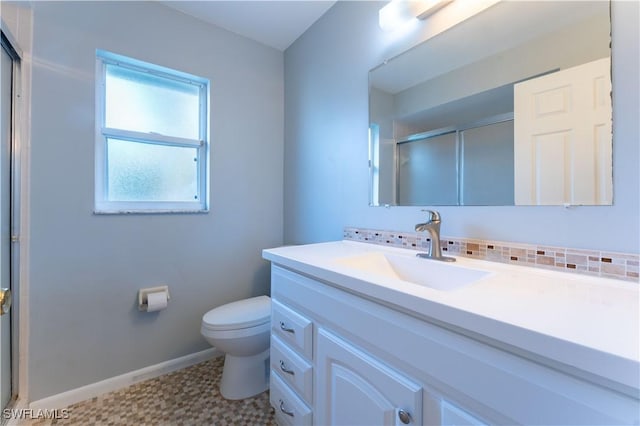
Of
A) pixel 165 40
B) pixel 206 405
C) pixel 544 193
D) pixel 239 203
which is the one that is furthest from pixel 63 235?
pixel 544 193

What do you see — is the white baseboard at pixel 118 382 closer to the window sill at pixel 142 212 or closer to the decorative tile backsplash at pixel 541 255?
the window sill at pixel 142 212

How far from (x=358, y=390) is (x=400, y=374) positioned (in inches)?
7.0

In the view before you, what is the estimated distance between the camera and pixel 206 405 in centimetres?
138

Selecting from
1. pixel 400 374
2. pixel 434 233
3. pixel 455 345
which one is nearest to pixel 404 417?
pixel 400 374

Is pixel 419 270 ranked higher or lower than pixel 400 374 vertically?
higher

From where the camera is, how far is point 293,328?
102 cm

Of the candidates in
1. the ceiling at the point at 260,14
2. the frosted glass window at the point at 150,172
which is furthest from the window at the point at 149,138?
the ceiling at the point at 260,14

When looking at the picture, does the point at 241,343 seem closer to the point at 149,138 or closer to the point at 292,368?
the point at 292,368

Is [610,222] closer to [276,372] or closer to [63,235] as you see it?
[276,372]

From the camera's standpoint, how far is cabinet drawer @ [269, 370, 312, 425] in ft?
3.22

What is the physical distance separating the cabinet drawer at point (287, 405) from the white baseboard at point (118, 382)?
808mm

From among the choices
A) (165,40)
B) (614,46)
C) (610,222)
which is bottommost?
(610,222)

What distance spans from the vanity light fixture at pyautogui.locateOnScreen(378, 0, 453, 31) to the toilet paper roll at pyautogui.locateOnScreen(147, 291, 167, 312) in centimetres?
186

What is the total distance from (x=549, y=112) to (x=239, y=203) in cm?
170
